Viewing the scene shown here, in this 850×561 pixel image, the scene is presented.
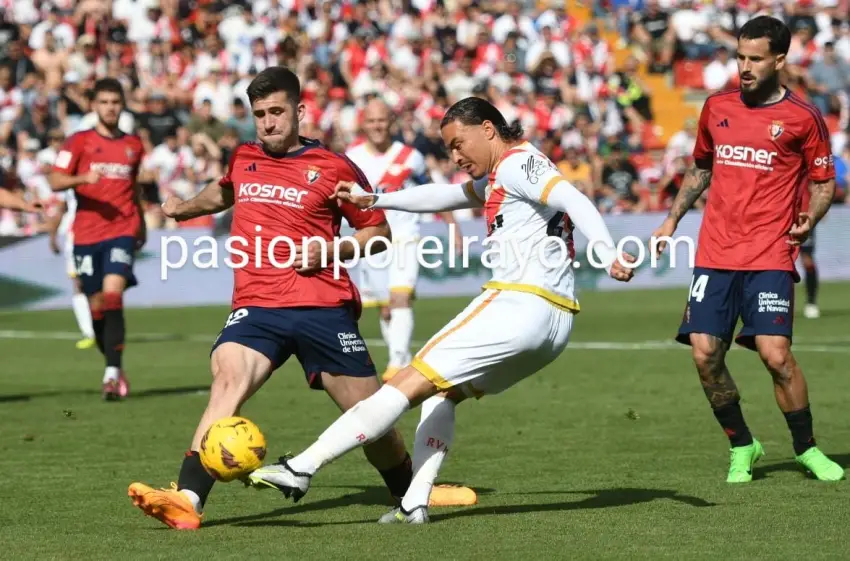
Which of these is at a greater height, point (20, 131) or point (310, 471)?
point (310, 471)


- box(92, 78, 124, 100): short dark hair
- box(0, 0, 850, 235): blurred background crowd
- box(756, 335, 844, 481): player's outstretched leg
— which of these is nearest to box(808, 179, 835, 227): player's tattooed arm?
box(756, 335, 844, 481): player's outstretched leg

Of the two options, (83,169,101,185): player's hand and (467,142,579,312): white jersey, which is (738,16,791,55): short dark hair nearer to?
(467,142,579,312): white jersey

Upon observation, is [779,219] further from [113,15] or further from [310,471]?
[113,15]

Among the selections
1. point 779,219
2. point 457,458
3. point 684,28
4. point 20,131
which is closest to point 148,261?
point 20,131

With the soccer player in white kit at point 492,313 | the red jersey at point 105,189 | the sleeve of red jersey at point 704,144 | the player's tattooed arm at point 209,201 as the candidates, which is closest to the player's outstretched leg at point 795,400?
the sleeve of red jersey at point 704,144

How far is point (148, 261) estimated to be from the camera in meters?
24.7

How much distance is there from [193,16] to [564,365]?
17489mm

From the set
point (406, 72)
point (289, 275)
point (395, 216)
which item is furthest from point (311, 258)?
point (406, 72)

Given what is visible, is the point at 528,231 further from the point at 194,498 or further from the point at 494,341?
the point at 194,498

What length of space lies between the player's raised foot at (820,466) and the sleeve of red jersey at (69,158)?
23.7ft

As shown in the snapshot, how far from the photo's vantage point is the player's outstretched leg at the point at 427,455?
7.41m

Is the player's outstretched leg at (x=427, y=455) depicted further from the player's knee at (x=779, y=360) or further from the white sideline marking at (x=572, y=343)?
the white sideline marking at (x=572, y=343)

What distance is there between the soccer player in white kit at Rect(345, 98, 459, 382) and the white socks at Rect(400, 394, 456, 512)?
6718mm

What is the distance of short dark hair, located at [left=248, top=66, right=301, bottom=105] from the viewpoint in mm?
7625
